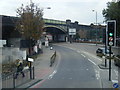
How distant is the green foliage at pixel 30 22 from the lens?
38844 mm

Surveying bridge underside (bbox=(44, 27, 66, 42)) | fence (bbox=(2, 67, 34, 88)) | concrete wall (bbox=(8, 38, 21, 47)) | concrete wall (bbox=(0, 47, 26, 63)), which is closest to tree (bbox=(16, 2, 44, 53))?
concrete wall (bbox=(0, 47, 26, 63))

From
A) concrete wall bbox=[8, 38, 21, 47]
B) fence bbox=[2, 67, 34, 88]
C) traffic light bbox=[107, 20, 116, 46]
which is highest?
traffic light bbox=[107, 20, 116, 46]

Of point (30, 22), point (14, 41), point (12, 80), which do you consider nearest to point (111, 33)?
point (12, 80)

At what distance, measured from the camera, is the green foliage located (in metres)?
38.8

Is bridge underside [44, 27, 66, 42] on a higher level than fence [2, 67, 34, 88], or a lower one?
higher

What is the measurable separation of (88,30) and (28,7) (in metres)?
75.1

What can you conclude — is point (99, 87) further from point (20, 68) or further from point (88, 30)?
point (88, 30)

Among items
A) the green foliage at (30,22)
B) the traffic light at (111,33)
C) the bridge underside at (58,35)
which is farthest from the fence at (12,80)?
the bridge underside at (58,35)

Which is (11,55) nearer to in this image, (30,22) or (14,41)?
(30,22)

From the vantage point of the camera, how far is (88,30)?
375 ft

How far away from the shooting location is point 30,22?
1533 inches

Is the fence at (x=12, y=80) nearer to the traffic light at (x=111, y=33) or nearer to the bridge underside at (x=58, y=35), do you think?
the traffic light at (x=111, y=33)

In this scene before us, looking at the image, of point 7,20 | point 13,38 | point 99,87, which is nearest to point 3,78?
point 99,87

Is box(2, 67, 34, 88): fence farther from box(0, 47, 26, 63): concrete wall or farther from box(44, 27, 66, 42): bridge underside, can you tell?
box(44, 27, 66, 42): bridge underside
